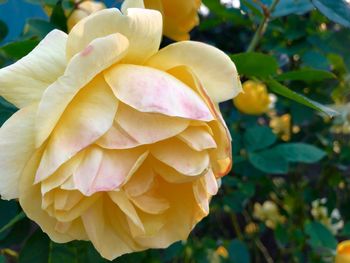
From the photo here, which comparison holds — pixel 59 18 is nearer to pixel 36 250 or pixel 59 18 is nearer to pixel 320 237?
pixel 36 250

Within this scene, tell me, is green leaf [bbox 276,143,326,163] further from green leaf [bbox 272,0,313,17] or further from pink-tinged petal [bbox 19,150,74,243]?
pink-tinged petal [bbox 19,150,74,243]

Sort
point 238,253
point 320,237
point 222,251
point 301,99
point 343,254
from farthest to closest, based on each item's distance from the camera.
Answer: point 222,251 < point 238,253 < point 320,237 < point 343,254 < point 301,99

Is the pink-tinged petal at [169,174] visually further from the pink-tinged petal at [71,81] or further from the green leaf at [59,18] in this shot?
the green leaf at [59,18]

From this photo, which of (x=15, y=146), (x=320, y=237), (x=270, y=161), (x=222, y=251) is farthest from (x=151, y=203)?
(x=222, y=251)

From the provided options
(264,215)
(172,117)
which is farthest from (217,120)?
(264,215)

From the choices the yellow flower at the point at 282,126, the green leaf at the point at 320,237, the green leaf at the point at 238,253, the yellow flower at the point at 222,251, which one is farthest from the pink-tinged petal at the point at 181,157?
the yellow flower at the point at 282,126

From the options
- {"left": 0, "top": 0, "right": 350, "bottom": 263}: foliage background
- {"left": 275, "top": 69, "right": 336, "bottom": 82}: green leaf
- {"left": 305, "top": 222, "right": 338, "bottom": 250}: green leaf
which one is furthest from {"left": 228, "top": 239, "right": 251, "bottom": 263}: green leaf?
{"left": 275, "top": 69, "right": 336, "bottom": 82}: green leaf
